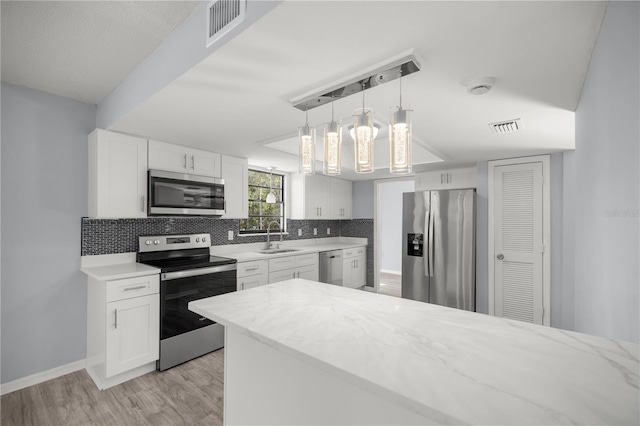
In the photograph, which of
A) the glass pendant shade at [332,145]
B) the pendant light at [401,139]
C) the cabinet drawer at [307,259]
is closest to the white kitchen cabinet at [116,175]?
the cabinet drawer at [307,259]

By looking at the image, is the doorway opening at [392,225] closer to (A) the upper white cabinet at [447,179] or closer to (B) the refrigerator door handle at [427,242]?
(A) the upper white cabinet at [447,179]

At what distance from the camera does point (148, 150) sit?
2836 millimetres

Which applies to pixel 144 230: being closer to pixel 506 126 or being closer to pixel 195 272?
pixel 195 272

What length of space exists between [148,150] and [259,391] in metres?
2.44

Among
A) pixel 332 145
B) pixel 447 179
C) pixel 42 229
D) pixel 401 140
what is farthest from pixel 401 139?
pixel 447 179

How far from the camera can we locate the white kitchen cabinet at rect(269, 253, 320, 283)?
372 centimetres

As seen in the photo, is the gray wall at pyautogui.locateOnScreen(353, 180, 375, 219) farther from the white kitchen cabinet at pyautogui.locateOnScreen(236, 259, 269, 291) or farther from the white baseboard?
the white baseboard

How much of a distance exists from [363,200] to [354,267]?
1316mm

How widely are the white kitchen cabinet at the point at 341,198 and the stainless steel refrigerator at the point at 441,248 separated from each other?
1442 millimetres

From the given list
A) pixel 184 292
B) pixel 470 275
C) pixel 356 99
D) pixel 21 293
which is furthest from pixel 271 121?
pixel 470 275

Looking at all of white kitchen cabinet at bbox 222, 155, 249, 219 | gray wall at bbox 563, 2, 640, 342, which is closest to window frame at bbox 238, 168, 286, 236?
white kitchen cabinet at bbox 222, 155, 249, 219

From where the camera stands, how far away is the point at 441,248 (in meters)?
3.96

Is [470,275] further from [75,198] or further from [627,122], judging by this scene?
[75,198]

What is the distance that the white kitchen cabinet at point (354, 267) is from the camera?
4980mm
